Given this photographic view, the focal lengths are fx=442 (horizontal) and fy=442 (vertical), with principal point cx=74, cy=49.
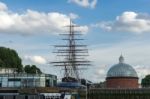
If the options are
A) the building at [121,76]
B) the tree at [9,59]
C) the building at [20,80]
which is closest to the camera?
the building at [20,80]

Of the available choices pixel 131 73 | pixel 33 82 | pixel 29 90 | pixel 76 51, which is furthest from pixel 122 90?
pixel 76 51

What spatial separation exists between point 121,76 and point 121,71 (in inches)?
95.5

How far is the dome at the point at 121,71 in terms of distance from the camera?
16888 centimetres

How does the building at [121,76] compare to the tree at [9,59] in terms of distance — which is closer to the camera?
the building at [121,76]

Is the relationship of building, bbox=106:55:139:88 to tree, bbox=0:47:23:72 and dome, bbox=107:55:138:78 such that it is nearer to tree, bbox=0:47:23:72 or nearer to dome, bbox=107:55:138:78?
dome, bbox=107:55:138:78

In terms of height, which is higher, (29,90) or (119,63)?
(119,63)

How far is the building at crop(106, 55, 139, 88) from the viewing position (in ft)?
555

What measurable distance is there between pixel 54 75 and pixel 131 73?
30805mm

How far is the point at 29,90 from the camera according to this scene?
12825cm

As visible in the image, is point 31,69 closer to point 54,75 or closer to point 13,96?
point 54,75

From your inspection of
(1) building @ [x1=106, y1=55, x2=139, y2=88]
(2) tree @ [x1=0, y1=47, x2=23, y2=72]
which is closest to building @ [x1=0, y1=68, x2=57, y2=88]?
(1) building @ [x1=106, y1=55, x2=139, y2=88]

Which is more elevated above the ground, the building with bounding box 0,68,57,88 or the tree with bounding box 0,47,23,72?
the tree with bounding box 0,47,23,72

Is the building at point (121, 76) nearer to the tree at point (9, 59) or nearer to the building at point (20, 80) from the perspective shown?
the building at point (20, 80)

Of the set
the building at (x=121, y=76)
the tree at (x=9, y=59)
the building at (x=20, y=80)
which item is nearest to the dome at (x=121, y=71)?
the building at (x=121, y=76)
